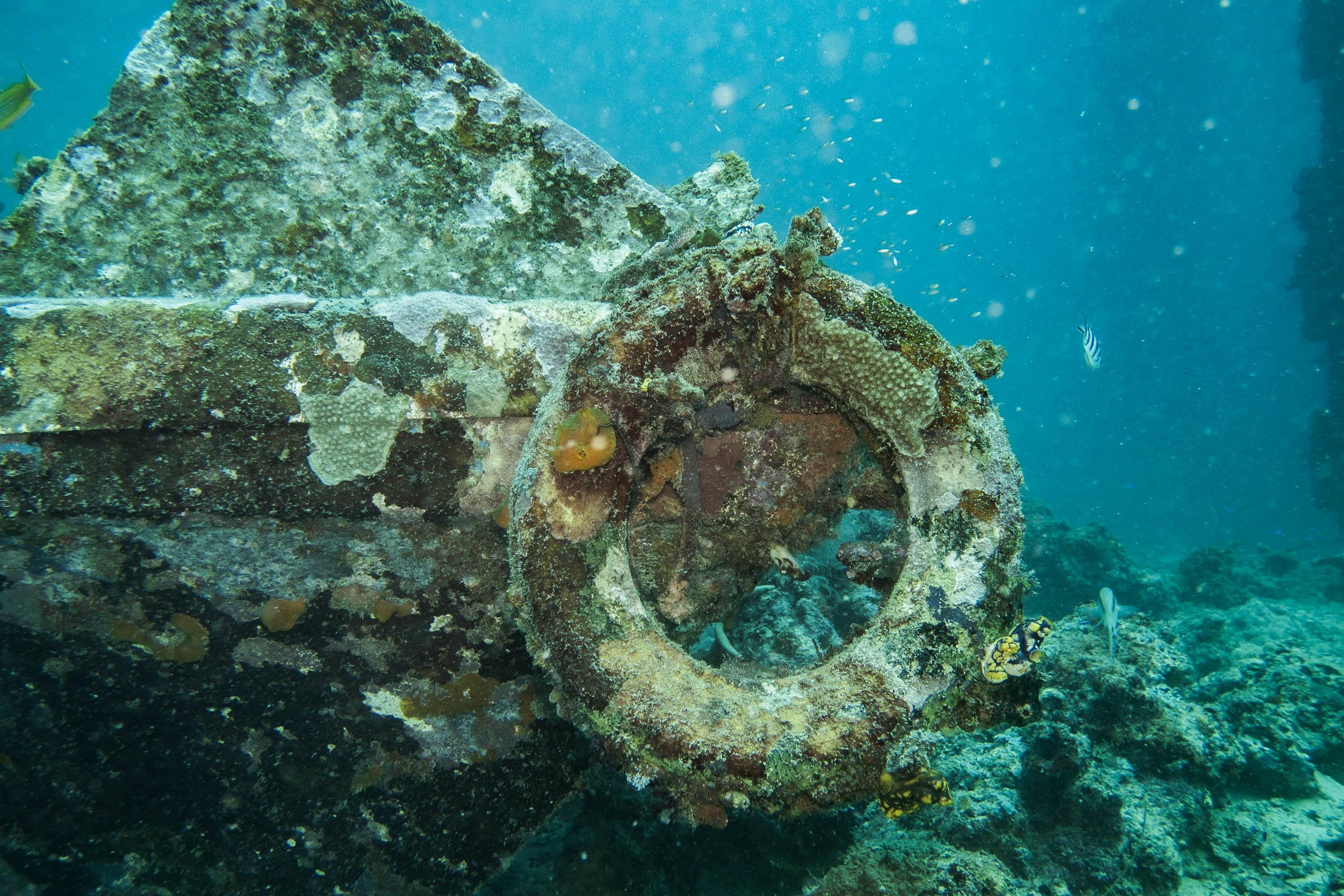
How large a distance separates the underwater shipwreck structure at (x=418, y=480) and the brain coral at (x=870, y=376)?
0.04ft

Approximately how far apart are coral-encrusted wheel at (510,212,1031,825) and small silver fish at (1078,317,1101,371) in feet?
26.0

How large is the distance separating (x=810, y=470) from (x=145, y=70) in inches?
157

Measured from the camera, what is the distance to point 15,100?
13.0 ft

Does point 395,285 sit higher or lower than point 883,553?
higher

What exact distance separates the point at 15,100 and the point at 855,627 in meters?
6.68

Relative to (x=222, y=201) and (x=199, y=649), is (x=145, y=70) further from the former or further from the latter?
(x=199, y=649)

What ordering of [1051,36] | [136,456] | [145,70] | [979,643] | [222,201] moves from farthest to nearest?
[1051,36], [222,201], [145,70], [136,456], [979,643]

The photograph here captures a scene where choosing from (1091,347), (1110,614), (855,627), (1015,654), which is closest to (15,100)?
(855,627)

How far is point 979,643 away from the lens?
6.62ft

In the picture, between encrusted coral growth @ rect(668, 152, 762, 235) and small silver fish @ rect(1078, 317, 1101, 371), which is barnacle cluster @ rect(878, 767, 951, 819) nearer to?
encrusted coral growth @ rect(668, 152, 762, 235)

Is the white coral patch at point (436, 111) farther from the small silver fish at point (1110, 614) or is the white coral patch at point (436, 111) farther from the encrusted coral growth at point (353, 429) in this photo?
the small silver fish at point (1110, 614)

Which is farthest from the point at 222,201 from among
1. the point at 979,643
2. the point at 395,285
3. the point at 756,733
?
the point at 979,643

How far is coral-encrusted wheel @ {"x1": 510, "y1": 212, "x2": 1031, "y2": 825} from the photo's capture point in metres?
1.84

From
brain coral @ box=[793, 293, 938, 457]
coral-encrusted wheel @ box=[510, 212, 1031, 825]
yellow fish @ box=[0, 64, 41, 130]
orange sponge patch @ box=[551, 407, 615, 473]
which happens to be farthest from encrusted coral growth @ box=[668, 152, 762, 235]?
yellow fish @ box=[0, 64, 41, 130]
